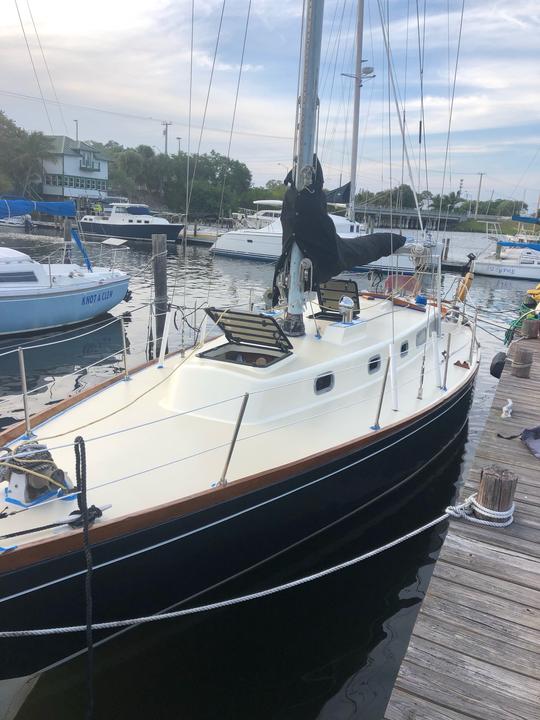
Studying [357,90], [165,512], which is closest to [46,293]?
[165,512]

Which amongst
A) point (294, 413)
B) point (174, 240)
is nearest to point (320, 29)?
point (294, 413)

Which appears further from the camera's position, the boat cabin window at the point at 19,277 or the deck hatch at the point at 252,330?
the boat cabin window at the point at 19,277

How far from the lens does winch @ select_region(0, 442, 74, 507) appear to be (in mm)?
4207

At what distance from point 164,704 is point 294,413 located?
3.11 metres

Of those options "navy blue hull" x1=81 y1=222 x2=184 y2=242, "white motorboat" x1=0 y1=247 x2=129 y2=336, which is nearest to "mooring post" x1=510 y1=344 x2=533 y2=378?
"white motorboat" x1=0 y1=247 x2=129 y2=336

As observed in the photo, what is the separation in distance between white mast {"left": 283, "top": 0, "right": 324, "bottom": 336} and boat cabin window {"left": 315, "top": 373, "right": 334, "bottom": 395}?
51.3 inches

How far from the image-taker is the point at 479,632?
3580mm

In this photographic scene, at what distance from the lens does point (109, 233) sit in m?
44.5

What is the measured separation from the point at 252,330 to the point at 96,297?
477 inches

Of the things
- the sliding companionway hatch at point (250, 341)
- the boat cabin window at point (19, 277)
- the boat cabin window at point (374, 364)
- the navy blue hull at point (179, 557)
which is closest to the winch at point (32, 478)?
the navy blue hull at point (179, 557)

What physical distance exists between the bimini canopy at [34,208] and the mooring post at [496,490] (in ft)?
71.2

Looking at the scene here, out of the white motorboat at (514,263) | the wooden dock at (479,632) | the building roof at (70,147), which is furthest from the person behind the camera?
the building roof at (70,147)

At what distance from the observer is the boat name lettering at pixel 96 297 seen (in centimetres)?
1692

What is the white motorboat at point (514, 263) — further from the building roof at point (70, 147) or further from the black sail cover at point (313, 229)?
the building roof at point (70, 147)
